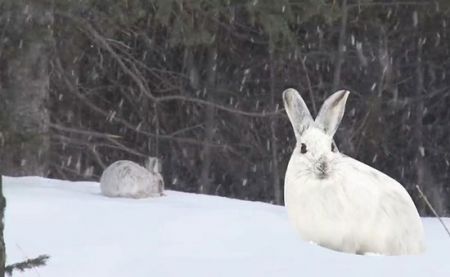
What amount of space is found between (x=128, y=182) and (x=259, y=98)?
7145 mm

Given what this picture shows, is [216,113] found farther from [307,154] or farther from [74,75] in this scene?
[307,154]

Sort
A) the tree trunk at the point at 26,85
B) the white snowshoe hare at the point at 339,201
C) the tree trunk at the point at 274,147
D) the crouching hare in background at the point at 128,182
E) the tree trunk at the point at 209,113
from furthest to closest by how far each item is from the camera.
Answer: the tree trunk at the point at 209,113 < the tree trunk at the point at 274,147 < the tree trunk at the point at 26,85 < the crouching hare in background at the point at 128,182 < the white snowshoe hare at the point at 339,201

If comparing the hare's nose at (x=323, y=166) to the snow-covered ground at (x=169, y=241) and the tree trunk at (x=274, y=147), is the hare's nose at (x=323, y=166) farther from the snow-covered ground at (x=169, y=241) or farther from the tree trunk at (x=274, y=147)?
the tree trunk at (x=274, y=147)

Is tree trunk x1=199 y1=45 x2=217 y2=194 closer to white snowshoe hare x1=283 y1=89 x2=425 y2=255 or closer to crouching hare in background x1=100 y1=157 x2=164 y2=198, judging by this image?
crouching hare in background x1=100 y1=157 x2=164 y2=198

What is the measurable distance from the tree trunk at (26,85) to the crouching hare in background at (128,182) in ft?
7.81

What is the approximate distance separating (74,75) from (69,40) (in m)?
1.24

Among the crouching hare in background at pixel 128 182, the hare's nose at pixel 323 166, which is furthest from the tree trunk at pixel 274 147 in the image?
the hare's nose at pixel 323 166

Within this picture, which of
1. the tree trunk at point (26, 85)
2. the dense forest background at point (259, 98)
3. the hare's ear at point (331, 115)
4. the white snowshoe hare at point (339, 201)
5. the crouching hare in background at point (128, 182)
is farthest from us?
the dense forest background at point (259, 98)

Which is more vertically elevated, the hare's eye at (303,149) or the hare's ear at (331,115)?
the hare's ear at (331,115)

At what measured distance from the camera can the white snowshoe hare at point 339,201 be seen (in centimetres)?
388

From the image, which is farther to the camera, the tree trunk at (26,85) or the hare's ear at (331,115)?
the tree trunk at (26,85)

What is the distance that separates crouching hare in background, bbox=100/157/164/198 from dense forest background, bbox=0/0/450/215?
546 cm

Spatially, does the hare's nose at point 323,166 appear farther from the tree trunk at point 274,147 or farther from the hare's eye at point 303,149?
the tree trunk at point 274,147

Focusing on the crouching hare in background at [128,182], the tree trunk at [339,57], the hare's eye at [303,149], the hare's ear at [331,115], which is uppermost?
the tree trunk at [339,57]
